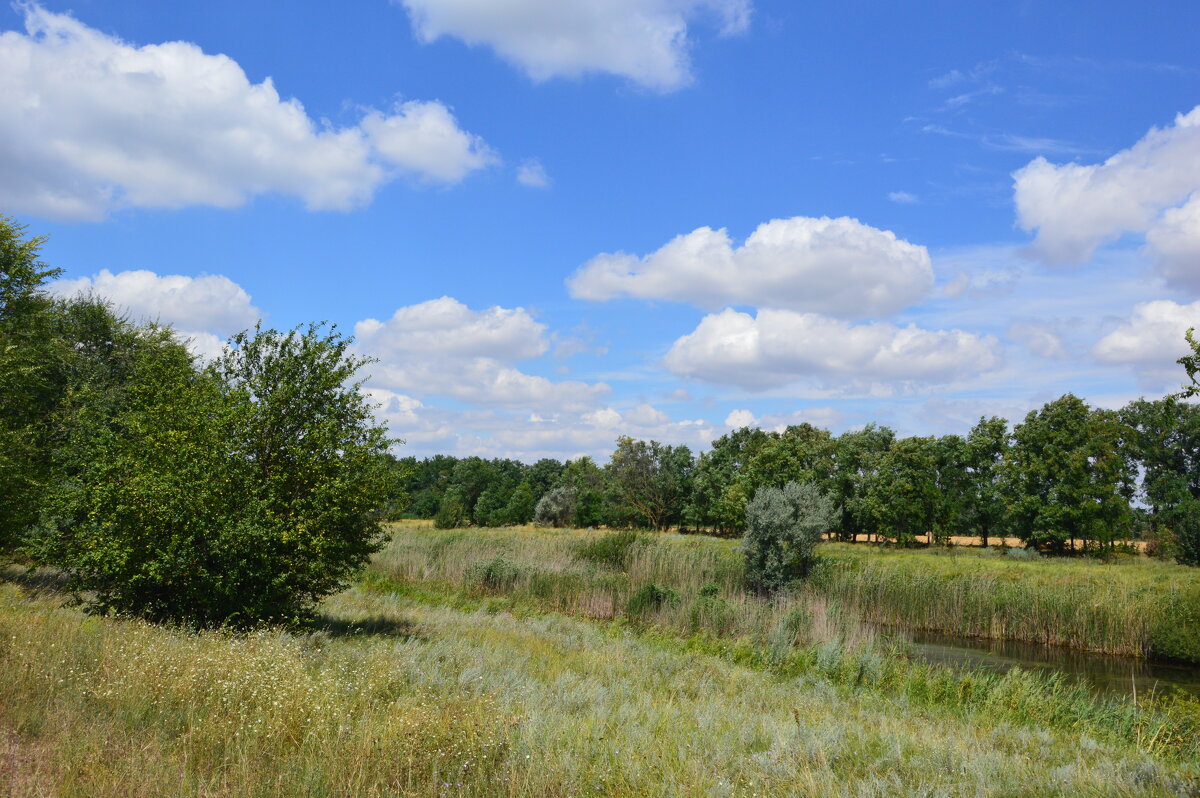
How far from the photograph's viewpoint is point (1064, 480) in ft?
124

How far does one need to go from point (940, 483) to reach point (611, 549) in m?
33.0

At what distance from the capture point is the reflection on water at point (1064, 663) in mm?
14578

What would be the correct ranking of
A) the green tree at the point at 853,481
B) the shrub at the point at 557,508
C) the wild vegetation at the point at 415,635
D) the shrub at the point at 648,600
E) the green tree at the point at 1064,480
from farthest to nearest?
1. the shrub at the point at 557,508
2. the green tree at the point at 853,481
3. the green tree at the point at 1064,480
4. the shrub at the point at 648,600
5. the wild vegetation at the point at 415,635

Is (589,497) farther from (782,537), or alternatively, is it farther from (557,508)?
(782,537)

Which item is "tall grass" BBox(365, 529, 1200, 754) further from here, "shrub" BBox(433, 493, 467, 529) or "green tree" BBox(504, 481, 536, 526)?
"green tree" BBox(504, 481, 536, 526)

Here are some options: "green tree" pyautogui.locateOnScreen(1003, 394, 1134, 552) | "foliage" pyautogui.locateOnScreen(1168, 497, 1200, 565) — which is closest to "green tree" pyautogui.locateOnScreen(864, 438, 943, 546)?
"green tree" pyautogui.locateOnScreen(1003, 394, 1134, 552)

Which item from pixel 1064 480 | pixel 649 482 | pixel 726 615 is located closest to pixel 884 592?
pixel 726 615

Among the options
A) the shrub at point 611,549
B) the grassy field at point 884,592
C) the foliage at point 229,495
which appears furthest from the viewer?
the shrub at point 611,549

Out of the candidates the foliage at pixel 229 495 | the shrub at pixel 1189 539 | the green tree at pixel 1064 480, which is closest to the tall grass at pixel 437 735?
the foliage at pixel 229 495

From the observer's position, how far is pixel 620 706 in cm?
749

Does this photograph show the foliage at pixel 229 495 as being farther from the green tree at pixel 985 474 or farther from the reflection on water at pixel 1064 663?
the green tree at pixel 985 474

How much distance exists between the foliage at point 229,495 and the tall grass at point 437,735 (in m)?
1.24

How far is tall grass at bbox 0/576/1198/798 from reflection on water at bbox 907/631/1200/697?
291 inches

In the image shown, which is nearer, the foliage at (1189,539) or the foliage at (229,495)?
the foliage at (229,495)
